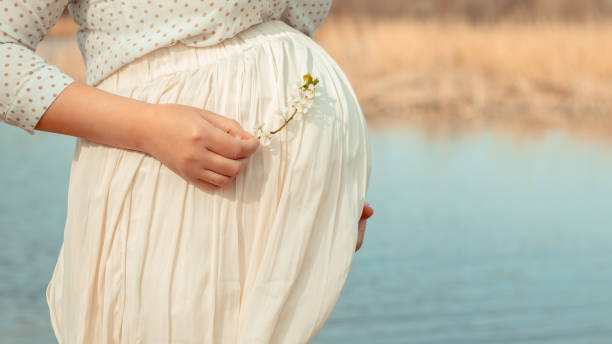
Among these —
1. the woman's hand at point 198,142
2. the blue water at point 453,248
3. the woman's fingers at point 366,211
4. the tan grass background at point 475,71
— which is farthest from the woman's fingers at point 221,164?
the tan grass background at point 475,71

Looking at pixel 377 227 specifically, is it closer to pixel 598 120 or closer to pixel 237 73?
pixel 237 73

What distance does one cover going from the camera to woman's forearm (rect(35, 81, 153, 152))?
2.52 ft

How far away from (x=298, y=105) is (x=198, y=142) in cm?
12

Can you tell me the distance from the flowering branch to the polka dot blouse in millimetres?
98

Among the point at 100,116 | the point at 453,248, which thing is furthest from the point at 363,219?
the point at 453,248

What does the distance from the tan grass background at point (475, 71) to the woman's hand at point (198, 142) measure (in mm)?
5730

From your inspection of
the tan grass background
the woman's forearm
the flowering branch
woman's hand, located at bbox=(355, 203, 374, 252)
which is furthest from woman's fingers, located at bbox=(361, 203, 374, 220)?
the tan grass background

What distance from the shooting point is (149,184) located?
2.59ft

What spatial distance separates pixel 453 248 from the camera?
3439 mm

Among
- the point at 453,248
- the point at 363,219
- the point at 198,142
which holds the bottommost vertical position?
the point at 453,248

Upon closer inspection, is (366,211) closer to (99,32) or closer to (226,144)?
(226,144)

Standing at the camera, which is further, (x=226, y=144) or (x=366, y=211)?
(x=366, y=211)

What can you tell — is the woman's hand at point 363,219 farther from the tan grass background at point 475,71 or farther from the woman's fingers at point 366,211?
the tan grass background at point 475,71

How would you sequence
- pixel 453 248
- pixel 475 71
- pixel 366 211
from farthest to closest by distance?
pixel 475 71, pixel 453 248, pixel 366 211
